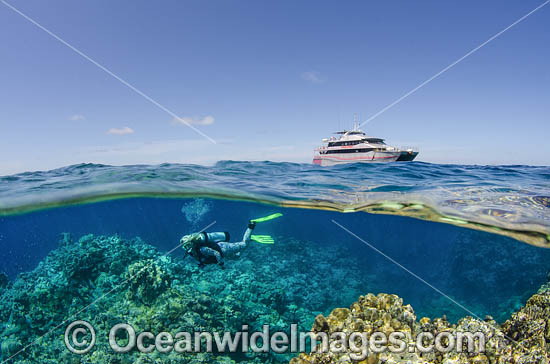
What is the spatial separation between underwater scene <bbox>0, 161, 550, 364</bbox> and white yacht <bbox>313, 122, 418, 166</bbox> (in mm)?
12092

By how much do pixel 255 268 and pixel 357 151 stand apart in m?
22.2

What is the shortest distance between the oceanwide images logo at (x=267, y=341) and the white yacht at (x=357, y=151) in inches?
831

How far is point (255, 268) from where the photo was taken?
12570 millimetres

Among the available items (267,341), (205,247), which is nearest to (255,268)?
(267,341)

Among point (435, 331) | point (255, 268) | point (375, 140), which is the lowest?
point (255, 268)

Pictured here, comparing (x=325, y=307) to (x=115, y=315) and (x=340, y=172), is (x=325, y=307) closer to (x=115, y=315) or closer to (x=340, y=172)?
(x=340, y=172)

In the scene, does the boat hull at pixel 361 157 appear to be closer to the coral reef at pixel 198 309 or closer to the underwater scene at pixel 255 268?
the underwater scene at pixel 255 268

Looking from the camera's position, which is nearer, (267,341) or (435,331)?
(435,331)

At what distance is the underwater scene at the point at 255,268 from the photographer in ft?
18.4

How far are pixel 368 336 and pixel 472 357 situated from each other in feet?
5.69

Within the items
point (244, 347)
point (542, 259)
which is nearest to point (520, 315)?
point (244, 347)

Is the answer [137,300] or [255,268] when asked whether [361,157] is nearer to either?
[255,268]

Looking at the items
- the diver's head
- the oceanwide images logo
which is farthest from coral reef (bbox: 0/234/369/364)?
the diver's head

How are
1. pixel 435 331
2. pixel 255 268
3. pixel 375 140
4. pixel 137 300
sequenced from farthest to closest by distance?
1. pixel 375 140
2. pixel 255 268
3. pixel 137 300
4. pixel 435 331
